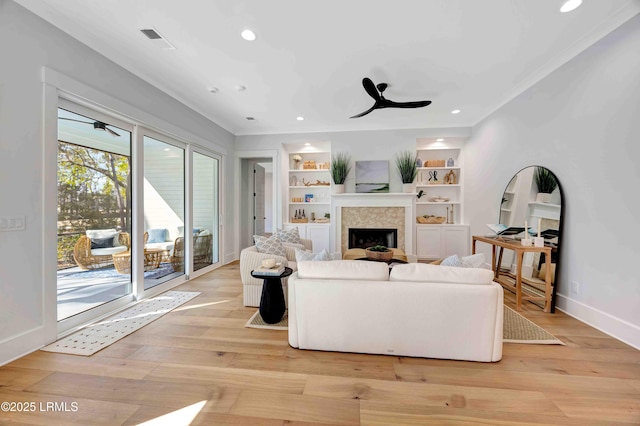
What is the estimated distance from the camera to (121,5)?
2.12 metres

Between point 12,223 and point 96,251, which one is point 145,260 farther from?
point 12,223

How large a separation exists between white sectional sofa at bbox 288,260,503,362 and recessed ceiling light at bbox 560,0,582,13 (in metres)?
2.33

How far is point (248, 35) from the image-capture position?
2494 mm

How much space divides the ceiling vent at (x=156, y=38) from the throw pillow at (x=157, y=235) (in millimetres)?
2243

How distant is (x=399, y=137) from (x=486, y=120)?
154cm

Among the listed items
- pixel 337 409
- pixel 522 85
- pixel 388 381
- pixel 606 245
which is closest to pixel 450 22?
pixel 522 85

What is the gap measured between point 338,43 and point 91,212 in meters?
3.14

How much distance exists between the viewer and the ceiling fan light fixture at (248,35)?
2.45 meters

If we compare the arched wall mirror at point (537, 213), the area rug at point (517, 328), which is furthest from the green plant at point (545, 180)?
the area rug at point (517, 328)

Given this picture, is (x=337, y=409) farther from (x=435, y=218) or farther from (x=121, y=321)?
(x=435, y=218)

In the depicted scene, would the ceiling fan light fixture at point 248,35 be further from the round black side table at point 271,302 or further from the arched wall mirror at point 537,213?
the arched wall mirror at point 537,213

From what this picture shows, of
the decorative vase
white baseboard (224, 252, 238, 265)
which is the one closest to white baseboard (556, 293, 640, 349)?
the decorative vase

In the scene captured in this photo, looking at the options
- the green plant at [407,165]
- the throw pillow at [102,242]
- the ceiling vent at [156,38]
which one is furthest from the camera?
the green plant at [407,165]

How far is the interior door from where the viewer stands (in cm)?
659
